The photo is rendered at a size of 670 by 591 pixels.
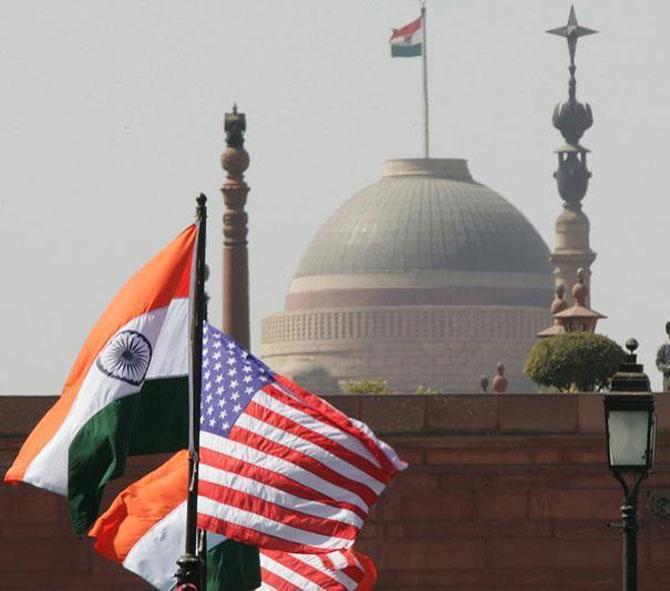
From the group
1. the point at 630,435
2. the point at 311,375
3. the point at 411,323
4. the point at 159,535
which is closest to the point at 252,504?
the point at 159,535

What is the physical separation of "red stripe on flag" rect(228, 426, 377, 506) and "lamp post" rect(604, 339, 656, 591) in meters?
1.59

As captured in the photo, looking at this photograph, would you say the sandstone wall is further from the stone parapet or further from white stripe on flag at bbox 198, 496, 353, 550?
the stone parapet

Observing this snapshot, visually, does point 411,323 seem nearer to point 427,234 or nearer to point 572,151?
point 427,234

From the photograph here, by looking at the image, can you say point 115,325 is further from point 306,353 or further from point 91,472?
point 306,353

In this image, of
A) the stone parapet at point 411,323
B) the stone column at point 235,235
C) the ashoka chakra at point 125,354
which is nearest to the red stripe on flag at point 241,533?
A: the ashoka chakra at point 125,354

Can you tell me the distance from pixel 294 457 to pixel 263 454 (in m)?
0.17

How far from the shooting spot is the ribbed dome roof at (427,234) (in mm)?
181625

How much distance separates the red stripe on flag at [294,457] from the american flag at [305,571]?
1.24 meters

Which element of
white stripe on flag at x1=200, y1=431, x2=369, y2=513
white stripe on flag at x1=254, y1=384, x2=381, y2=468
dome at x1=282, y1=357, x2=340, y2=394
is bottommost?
dome at x1=282, y1=357, x2=340, y2=394

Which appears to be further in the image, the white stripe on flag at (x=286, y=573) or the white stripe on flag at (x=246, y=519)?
the white stripe on flag at (x=286, y=573)

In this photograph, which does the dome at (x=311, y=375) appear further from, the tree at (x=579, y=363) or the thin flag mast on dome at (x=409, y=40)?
the tree at (x=579, y=363)

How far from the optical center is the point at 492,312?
174750 mm

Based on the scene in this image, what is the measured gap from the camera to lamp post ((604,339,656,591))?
16141 mm

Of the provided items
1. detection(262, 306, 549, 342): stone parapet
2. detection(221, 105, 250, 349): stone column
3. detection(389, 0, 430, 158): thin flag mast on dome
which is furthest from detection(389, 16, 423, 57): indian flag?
detection(221, 105, 250, 349): stone column
